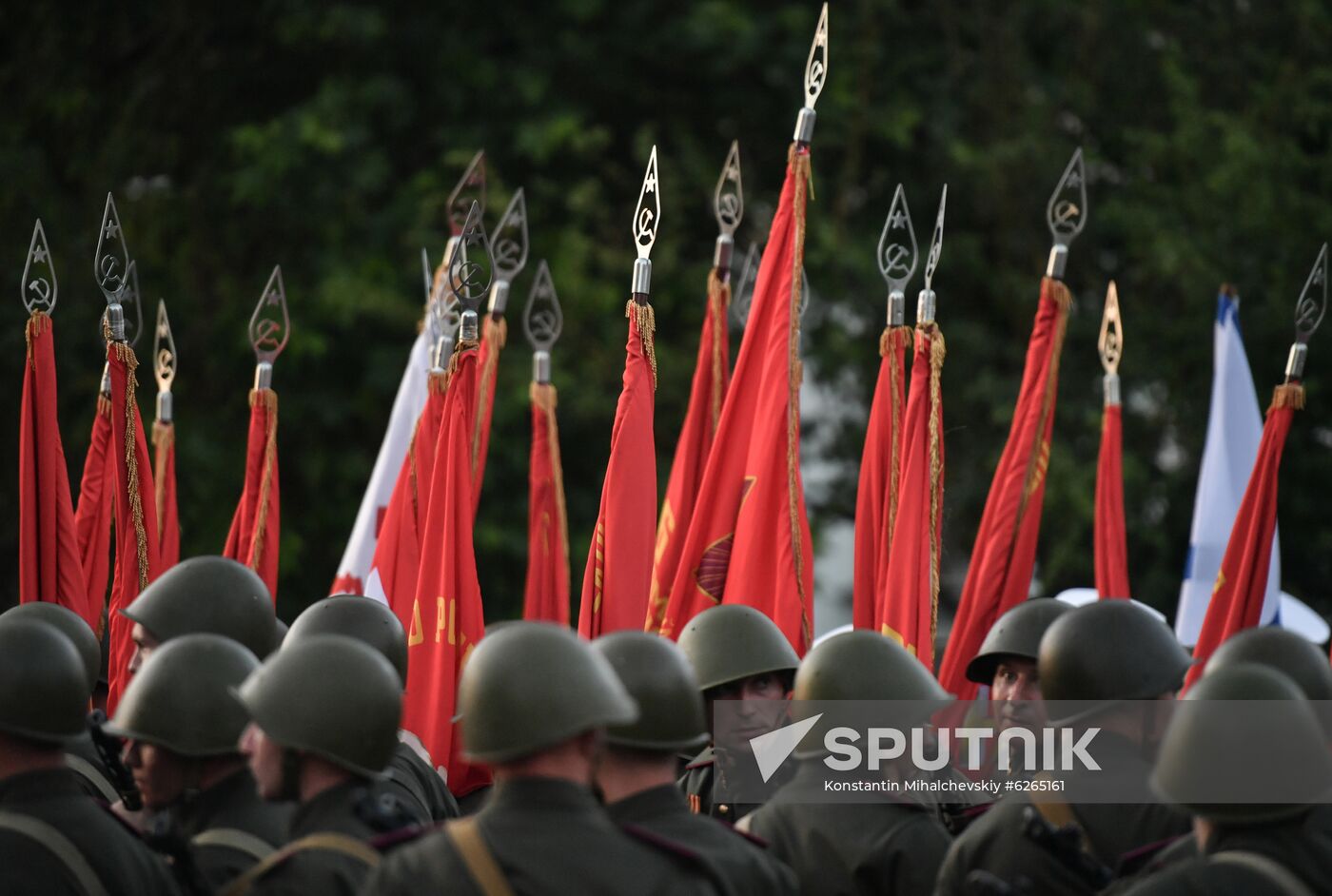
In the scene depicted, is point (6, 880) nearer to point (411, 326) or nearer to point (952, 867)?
point (952, 867)

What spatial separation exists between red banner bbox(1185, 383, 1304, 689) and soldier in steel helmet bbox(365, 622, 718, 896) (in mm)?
4805

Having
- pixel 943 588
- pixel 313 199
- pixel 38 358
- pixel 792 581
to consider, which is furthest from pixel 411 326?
pixel 792 581

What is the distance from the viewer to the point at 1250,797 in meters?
4.04

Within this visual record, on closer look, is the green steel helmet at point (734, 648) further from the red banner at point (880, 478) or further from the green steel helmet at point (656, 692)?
the red banner at point (880, 478)

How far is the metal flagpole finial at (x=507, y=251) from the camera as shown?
8164mm

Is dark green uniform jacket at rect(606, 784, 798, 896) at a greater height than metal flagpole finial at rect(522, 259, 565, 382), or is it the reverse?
metal flagpole finial at rect(522, 259, 565, 382)

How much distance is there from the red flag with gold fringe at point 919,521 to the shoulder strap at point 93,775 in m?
3.05

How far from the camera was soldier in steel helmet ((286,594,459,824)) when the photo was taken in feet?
19.3

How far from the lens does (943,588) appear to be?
1527 centimetres

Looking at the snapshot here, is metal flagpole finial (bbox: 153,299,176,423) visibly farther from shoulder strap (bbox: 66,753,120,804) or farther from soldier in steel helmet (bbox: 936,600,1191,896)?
soldier in steel helmet (bbox: 936,600,1191,896)

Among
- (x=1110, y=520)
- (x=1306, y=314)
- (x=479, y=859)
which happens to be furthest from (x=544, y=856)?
(x=1110, y=520)

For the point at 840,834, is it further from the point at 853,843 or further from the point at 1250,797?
the point at 1250,797

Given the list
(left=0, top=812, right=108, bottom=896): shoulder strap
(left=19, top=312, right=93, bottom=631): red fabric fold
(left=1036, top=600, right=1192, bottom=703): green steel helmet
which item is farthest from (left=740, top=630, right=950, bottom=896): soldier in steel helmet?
(left=19, top=312, right=93, bottom=631): red fabric fold

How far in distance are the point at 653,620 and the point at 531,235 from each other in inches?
348
